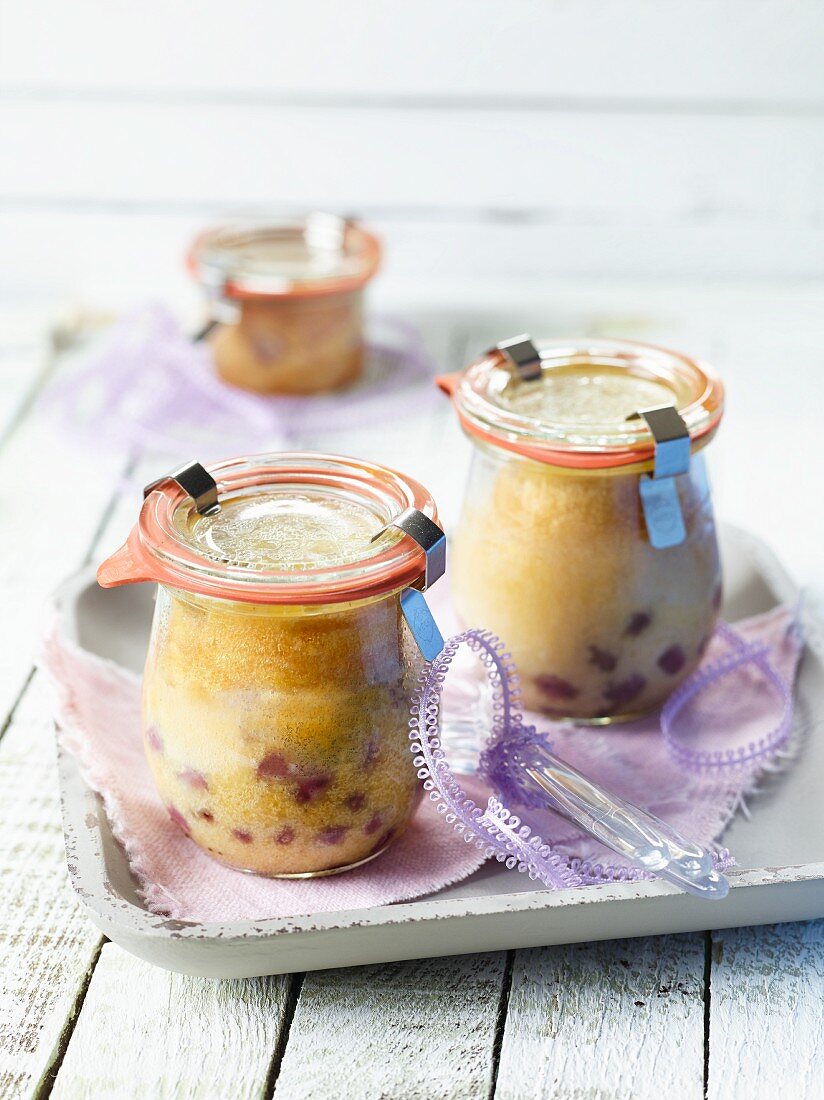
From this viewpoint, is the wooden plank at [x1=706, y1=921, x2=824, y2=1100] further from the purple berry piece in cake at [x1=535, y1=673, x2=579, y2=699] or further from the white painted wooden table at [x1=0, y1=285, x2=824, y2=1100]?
the purple berry piece in cake at [x1=535, y1=673, x2=579, y2=699]

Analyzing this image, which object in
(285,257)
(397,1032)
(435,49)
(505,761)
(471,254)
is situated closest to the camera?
(397,1032)

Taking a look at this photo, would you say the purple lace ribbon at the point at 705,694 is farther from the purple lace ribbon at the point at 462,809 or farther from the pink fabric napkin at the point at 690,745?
the purple lace ribbon at the point at 462,809

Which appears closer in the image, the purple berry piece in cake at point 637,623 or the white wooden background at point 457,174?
the purple berry piece in cake at point 637,623

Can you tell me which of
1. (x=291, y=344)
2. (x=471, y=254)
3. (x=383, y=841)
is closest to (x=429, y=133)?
(x=471, y=254)

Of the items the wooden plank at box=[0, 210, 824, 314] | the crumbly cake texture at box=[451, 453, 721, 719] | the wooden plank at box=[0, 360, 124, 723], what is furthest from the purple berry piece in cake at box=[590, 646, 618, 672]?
the wooden plank at box=[0, 210, 824, 314]

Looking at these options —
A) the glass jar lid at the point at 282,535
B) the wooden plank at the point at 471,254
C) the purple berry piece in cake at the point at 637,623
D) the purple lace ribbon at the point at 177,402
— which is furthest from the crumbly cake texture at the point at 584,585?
the wooden plank at the point at 471,254

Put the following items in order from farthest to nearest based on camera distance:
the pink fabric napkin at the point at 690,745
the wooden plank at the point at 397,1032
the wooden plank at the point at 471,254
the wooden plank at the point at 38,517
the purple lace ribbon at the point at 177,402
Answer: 1. the wooden plank at the point at 471,254
2. the purple lace ribbon at the point at 177,402
3. the wooden plank at the point at 38,517
4. the pink fabric napkin at the point at 690,745
5. the wooden plank at the point at 397,1032

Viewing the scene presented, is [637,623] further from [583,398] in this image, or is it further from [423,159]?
[423,159]
